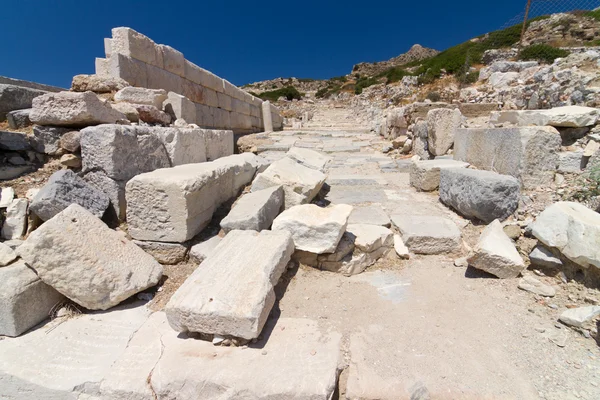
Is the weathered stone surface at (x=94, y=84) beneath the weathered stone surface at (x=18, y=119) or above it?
above

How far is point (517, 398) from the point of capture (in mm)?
1472

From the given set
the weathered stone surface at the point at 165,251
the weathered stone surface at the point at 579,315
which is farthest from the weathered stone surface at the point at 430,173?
the weathered stone surface at the point at 165,251

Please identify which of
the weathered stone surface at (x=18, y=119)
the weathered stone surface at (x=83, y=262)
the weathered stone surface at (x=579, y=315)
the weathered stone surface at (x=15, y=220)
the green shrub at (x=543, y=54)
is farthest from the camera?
the green shrub at (x=543, y=54)

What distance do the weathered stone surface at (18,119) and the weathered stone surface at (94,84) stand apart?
2.37ft

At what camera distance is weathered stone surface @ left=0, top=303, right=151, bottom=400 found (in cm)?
165

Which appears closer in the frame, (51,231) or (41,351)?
(41,351)

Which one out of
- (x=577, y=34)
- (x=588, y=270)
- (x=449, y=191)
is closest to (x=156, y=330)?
(x=588, y=270)

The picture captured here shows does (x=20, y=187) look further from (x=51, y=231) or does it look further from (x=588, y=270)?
(x=588, y=270)

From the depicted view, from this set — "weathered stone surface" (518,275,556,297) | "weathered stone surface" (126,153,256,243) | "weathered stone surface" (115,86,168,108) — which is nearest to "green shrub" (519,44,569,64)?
"weathered stone surface" (518,275,556,297)

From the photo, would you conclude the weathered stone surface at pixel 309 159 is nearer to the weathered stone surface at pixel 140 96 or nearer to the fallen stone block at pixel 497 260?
the weathered stone surface at pixel 140 96

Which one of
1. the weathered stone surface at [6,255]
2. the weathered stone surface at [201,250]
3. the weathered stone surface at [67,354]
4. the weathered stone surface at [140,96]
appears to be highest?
the weathered stone surface at [140,96]

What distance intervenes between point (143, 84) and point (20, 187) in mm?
2586

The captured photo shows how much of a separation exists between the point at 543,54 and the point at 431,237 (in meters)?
15.0

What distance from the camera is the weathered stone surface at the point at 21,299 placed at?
73.8 inches
